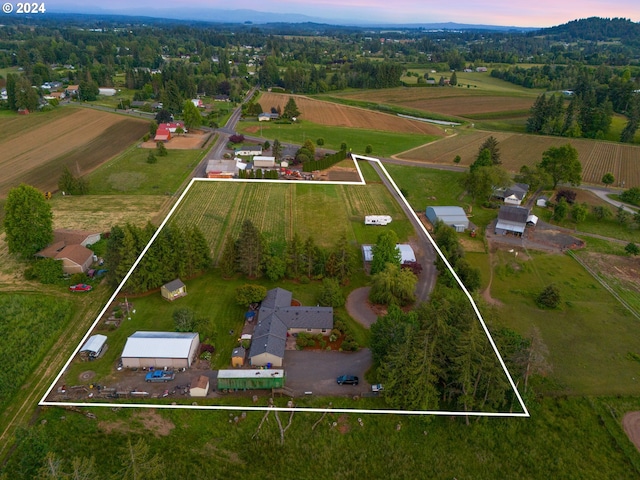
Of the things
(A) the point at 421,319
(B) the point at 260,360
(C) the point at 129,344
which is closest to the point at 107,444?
(C) the point at 129,344

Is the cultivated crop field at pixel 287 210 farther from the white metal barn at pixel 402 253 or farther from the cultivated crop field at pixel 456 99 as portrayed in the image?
the cultivated crop field at pixel 456 99

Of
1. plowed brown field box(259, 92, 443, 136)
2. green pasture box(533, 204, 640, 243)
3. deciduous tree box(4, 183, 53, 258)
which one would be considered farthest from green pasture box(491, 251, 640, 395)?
plowed brown field box(259, 92, 443, 136)

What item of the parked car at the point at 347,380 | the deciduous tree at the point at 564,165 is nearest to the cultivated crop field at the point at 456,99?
the deciduous tree at the point at 564,165

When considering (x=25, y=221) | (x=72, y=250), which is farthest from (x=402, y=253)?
(x=25, y=221)

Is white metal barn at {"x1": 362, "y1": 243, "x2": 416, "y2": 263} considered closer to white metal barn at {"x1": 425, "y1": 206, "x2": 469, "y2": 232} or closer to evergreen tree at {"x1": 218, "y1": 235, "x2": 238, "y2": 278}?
white metal barn at {"x1": 425, "y1": 206, "x2": 469, "y2": 232}

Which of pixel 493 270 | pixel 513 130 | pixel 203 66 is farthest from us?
pixel 203 66

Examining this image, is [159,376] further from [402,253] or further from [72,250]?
[402,253]

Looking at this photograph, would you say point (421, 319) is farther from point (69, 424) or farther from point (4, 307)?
point (4, 307)
